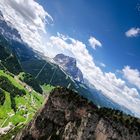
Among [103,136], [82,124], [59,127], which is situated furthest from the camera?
[59,127]

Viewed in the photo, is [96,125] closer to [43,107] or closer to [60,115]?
[60,115]

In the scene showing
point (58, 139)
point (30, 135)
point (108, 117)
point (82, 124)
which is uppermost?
point (108, 117)

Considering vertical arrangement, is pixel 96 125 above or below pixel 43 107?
above

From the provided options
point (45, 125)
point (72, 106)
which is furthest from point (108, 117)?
point (45, 125)

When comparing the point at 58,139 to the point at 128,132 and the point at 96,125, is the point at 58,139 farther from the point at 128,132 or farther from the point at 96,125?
the point at 128,132

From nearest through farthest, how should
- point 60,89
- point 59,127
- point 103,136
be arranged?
point 103,136, point 59,127, point 60,89

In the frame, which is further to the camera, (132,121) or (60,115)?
(60,115)
